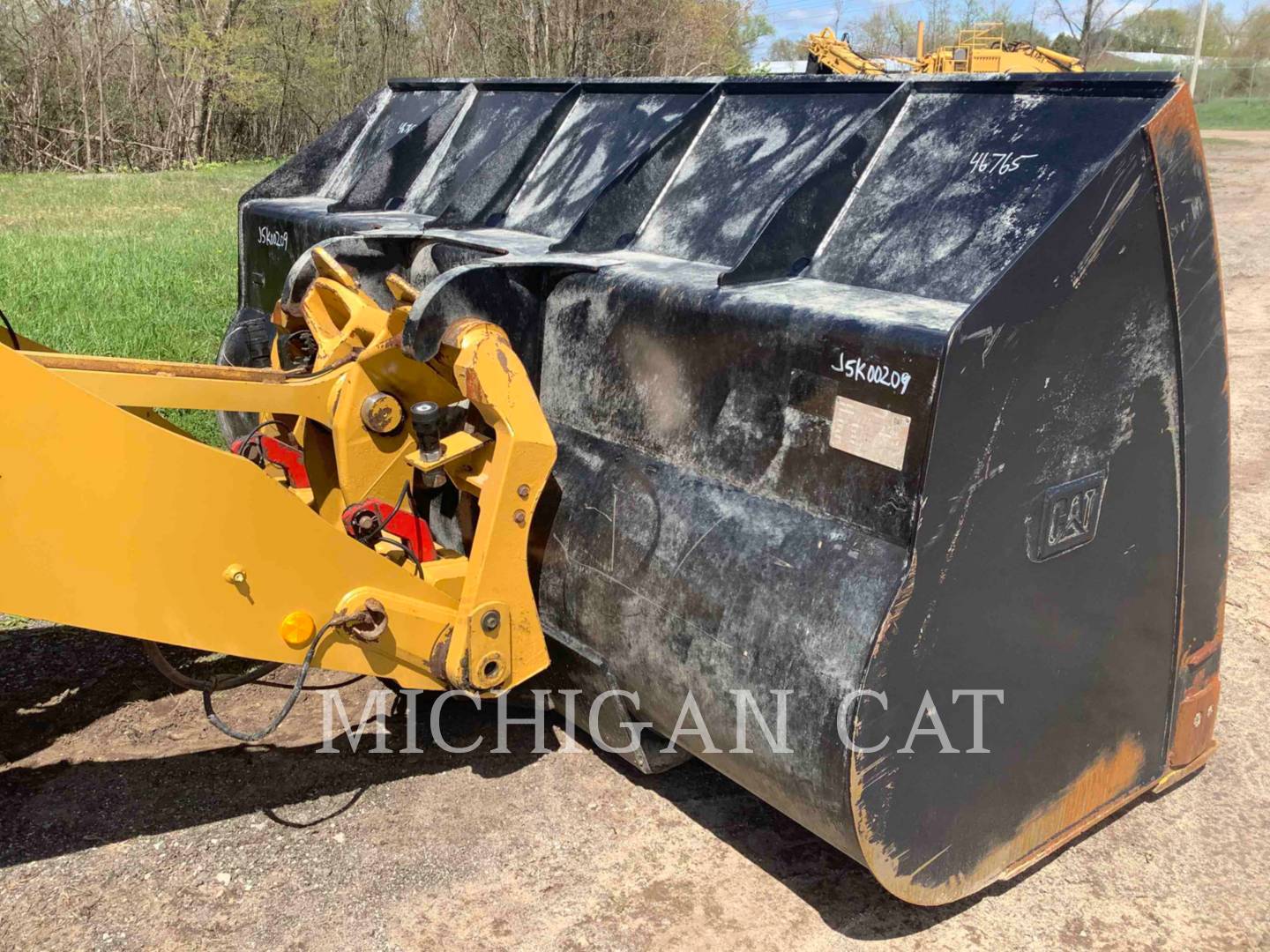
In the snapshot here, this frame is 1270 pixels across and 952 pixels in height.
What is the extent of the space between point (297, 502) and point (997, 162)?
1644 mm

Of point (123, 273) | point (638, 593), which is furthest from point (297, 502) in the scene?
point (123, 273)

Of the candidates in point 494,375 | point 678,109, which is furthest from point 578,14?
point 494,375

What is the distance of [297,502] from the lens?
7.75 feet

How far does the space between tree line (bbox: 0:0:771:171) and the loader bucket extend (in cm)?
1496

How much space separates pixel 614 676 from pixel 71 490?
4.24 feet

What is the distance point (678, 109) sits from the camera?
3475mm

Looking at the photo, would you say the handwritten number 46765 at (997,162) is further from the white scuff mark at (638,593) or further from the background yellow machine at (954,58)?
the background yellow machine at (954,58)

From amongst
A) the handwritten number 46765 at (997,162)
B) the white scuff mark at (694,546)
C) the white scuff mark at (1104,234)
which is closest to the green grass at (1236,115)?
the handwritten number 46765 at (997,162)

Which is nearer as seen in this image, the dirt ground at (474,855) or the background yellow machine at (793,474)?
the background yellow machine at (793,474)

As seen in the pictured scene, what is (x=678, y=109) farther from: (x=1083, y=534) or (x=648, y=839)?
(x=648, y=839)

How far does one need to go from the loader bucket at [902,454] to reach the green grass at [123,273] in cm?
346

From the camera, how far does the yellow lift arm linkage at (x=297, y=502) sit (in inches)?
80.1

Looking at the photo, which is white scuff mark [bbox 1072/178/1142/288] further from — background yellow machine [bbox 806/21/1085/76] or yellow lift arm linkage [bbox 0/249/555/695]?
background yellow machine [bbox 806/21/1085/76]

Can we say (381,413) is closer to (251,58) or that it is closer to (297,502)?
(297,502)
